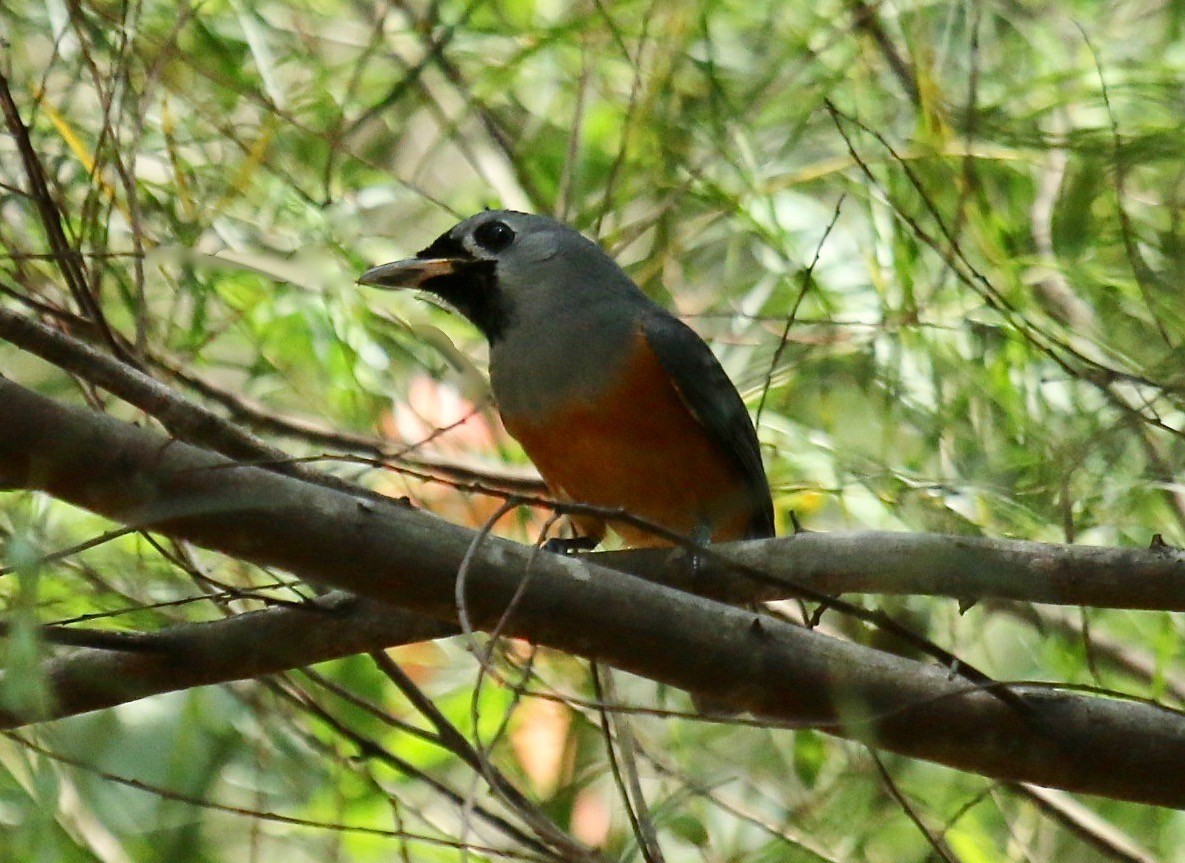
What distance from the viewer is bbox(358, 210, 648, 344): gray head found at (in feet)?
15.2

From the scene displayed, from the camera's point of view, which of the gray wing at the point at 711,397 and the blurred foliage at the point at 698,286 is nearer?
the blurred foliage at the point at 698,286

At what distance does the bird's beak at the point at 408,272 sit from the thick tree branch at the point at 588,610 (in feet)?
6.12

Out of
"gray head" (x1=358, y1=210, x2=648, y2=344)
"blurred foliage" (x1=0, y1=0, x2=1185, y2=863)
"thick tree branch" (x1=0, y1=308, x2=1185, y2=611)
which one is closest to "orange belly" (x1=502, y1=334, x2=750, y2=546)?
"blurred foliage" (x1=0, y1=0, x2=1185, y2=863)

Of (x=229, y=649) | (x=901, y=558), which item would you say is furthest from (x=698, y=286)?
(x=229, y=649)

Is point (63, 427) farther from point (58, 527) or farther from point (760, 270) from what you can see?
point (760, 270)

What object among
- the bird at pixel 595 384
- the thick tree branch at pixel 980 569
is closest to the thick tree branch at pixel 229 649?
the thick tree branch at pixel 980 569

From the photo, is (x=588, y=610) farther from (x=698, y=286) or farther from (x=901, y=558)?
(x=698, y=286)

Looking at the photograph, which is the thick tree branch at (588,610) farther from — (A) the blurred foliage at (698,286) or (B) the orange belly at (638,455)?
(B) the orange belly at (638,455)

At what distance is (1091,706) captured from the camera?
108 inches

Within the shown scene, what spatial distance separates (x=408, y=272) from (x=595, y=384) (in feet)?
2.04

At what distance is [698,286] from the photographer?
568 centimetres

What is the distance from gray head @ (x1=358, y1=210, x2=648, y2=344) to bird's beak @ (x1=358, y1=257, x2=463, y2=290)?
0.6 inches

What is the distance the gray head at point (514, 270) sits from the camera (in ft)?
15.2

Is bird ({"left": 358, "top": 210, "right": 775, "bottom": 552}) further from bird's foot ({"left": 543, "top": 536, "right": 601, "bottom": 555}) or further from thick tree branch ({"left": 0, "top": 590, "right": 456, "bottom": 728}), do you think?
thick tree branch ({"left": 0, "top": 590, "right": 456, "bottom": 728})
